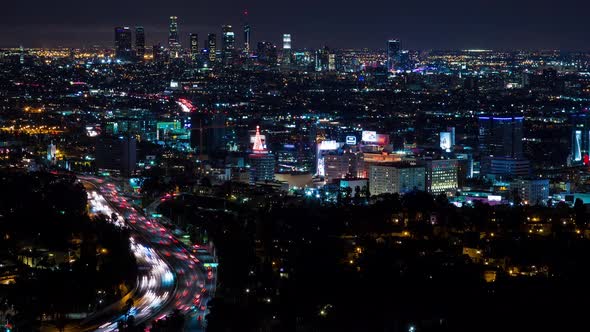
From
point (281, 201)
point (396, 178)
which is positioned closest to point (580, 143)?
point (396, 178)

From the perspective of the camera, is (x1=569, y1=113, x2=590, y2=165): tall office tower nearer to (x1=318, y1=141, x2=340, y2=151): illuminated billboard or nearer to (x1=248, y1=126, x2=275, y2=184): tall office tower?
(x1=318, y1=141, x2=340, y2=151): illuminated billboard

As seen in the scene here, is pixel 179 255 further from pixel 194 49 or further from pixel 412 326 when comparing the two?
pixel 194 49

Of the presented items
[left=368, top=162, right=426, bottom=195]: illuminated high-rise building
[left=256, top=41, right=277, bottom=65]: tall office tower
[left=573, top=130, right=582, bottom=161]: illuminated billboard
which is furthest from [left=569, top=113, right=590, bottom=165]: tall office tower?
[left=256, top=41, right=277, bottom=65]: tall office tower

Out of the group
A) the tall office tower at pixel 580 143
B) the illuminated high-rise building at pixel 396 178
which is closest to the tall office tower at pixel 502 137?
the tall office tower at pixel 580 143

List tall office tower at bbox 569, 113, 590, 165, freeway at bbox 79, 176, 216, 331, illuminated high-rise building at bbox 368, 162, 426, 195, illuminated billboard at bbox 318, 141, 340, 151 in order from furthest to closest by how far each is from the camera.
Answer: tall office tower at bbox 569, 113, 590, 165, illuminated billboard at bbox 318, 141, 340, 151, illuminated high-rise building at bbox 368, 162, 426, 195, freeway at bbox 79, 176, 216, 331

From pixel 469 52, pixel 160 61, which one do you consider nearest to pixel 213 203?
pixel 160 61
